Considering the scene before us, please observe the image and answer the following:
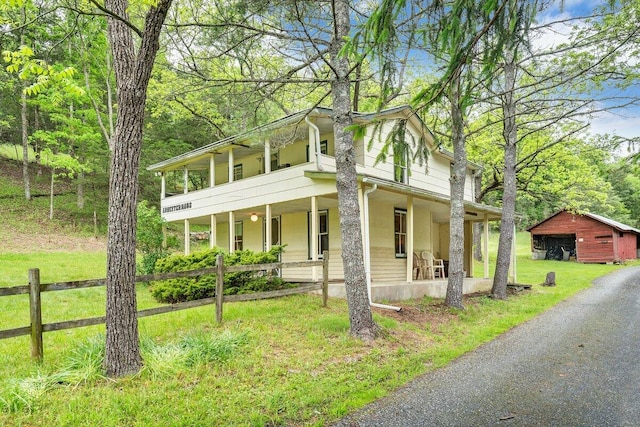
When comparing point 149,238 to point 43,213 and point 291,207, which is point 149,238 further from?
point 43,213

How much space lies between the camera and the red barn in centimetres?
2884

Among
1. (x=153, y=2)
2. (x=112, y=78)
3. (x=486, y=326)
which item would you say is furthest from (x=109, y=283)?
(x=112, y=78)

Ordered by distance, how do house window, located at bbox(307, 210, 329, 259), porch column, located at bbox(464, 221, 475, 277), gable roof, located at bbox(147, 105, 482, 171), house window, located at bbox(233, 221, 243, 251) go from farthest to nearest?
1. porch column, located at bbox(464, 221, 475, 277)
2. house window, located at bbox(233, 221, 243, 251)
3. house window, located at bbox(307, 210, 329, 259)
4. gable roof, located at bbox(147, 105, 482, 171)

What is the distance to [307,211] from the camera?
13727 millimetres

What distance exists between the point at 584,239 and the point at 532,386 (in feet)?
102

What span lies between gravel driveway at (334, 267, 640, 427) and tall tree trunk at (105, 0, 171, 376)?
2.70m

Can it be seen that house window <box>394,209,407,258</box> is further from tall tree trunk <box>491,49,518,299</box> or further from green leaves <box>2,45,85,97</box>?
green leaves <box>2,45,85,97</box>

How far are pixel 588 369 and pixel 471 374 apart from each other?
172 cm

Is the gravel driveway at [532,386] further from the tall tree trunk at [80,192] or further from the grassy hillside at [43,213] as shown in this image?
the tall tree trunk at [80,192]

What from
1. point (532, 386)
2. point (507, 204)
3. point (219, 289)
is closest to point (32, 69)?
point (219, 289)

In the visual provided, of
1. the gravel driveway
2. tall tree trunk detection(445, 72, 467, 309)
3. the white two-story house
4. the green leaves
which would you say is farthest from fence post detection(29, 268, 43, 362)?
tall tree trunk detection(445, 72, 467, 309)

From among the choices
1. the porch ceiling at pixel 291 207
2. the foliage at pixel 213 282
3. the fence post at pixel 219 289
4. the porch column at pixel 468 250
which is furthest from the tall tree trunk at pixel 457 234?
the porch column at pixel 468 250

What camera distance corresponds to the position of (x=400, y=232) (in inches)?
549

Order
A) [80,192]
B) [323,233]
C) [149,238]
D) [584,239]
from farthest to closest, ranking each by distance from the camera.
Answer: [584,239], [80,192], [149,238], [323,233]
